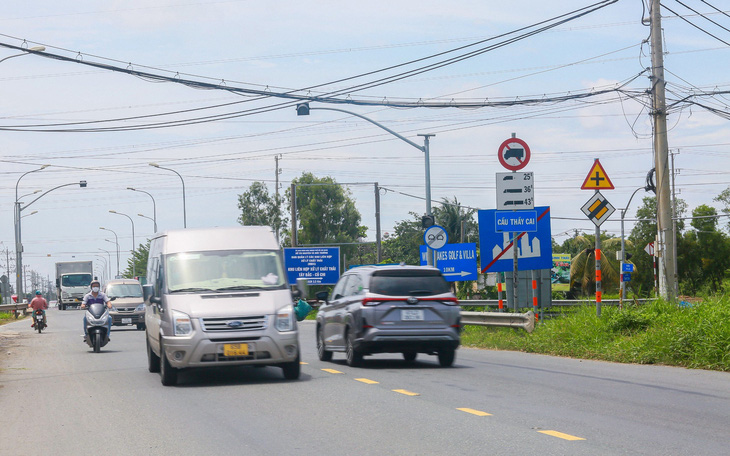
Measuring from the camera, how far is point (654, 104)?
20.5m

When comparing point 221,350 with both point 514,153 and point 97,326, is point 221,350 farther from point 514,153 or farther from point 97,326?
point 97,326

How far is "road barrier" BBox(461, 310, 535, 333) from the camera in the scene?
19.0m

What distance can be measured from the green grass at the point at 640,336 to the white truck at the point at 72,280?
5303 cm

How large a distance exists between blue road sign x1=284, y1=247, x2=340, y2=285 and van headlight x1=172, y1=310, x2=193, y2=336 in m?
32.5

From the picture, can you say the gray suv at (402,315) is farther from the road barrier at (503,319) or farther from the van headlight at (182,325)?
the road barrier at (503,319)

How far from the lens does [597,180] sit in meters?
17.3

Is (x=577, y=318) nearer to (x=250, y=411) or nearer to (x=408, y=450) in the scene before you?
(x=250, y=411)

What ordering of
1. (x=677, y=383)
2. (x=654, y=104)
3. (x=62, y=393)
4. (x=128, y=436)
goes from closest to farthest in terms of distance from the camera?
(x=128, y=436)
(x=677, y=383)
(x=62, y=393)
(x=654, y=104)

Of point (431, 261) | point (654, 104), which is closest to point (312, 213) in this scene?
point (431, 261)

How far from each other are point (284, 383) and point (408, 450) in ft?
17.9

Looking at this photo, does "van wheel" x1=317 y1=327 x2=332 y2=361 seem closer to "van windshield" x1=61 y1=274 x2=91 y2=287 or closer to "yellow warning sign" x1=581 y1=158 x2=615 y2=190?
"yellow warning sign" x1=581 y1=158 x2=615 y2=190

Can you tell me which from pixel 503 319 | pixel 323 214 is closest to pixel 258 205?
pixel 323 214

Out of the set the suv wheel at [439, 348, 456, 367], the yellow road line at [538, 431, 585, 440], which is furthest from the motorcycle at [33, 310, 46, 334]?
the yellow road line at [538, 431, 585, 440]

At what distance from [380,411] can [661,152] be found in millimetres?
12826
